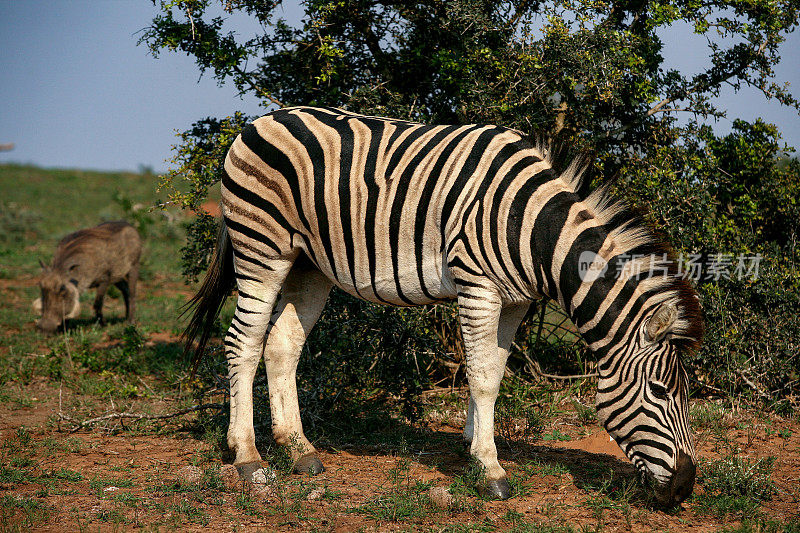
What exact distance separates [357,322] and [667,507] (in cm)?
312

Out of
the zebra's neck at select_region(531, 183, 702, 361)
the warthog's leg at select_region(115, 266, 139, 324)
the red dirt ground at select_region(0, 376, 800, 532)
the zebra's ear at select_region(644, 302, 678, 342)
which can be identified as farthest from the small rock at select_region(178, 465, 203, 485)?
the warthog's leg at select_region(115, 266, 139, 324)

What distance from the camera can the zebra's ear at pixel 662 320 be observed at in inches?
164

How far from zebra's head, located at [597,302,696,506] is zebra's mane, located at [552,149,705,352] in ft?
0.24

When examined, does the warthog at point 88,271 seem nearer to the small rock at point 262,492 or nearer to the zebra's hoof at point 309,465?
the zebra's hoof at point 309,465

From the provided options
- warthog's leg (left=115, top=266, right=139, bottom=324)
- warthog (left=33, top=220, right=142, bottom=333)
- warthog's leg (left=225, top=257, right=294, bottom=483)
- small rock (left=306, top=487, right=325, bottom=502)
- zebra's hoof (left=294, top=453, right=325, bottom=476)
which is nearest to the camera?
small rock (left=306, top=487, right=325, bottom=502)

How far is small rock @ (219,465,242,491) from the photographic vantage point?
5012 mm

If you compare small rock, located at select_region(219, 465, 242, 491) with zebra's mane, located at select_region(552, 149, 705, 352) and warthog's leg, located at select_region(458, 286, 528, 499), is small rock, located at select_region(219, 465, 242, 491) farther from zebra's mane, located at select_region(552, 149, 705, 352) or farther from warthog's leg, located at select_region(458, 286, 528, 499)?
zebra's mane, located at select_region(552, 149, 705, 352)

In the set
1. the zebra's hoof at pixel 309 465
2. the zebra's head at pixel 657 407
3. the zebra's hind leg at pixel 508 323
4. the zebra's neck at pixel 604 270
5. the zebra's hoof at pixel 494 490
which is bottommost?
the zebra's hoof at pixel 309 465

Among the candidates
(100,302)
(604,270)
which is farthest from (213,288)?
(100,302)

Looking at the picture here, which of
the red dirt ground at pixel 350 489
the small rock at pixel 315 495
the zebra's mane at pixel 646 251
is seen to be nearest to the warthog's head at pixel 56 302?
the red dirt ground at pixel 350 489

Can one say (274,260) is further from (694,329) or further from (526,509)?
(694,329)

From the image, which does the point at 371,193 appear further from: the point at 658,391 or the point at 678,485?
the point at 678,485

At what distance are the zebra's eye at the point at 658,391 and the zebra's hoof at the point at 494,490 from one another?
120cm

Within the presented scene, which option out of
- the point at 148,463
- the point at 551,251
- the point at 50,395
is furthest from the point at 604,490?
the point at 50,395
